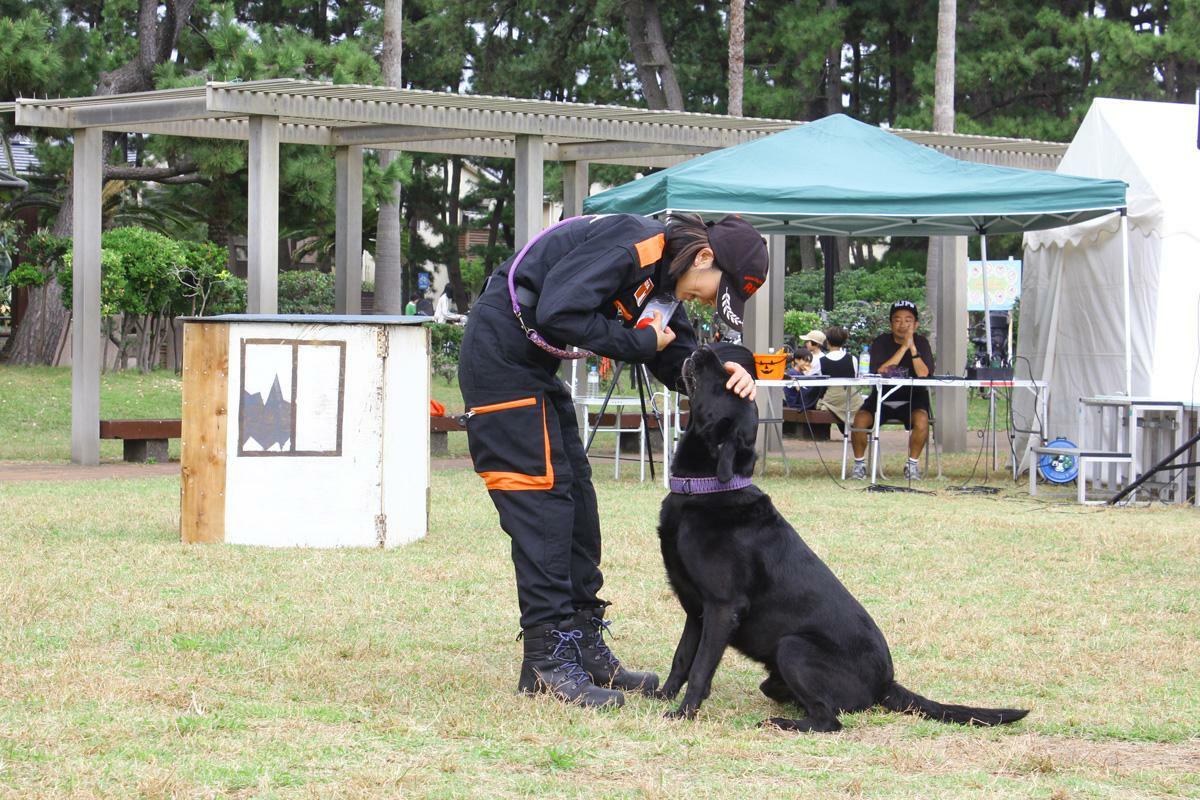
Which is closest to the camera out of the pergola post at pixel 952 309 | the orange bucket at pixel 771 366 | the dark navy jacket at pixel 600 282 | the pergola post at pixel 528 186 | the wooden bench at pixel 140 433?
the dark navy jacket at pixel 600 282

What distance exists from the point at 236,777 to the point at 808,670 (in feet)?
5.05

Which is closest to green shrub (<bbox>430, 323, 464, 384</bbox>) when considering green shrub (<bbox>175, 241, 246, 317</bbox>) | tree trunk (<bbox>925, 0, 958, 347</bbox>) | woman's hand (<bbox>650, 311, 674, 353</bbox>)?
green shrub (<bbox>175, 241, 246, 317</bbox>)

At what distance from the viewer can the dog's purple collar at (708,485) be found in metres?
4.02

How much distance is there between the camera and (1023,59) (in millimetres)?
25312

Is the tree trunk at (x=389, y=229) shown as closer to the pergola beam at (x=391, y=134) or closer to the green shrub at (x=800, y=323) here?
the green shrub at (x=800, y=323)

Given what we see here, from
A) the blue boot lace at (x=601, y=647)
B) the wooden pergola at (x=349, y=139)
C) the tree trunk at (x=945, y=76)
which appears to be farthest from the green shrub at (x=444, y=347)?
the blue boot lace at (x=601, y=647)

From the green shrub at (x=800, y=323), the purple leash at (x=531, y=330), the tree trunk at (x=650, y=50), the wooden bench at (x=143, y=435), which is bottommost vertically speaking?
the wooden bench at (x=143, y=435)

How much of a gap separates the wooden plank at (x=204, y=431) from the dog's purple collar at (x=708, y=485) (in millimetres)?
3651

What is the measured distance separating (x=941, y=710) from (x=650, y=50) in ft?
89.3

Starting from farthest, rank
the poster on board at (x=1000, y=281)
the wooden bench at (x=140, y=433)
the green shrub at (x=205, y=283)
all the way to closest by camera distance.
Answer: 1. the green shrub at (x=205, y=283)
2. the poster on board at (x=1000, y=281)
3. the wooden bench at (x=140, y=433)

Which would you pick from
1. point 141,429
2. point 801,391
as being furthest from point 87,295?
point 801,391

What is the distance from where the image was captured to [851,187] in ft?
33.7

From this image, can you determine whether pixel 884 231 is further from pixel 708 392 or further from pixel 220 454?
pixel 708 392

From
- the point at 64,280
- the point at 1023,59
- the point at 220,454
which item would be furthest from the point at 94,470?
the point at 1023,59
